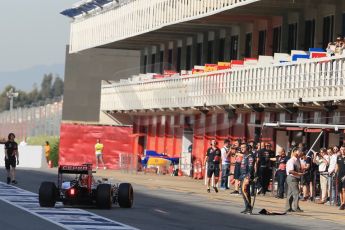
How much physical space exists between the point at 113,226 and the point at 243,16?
1208 inches

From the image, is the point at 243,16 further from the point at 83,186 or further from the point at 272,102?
the point at 83,186

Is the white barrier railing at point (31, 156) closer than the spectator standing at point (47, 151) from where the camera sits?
No

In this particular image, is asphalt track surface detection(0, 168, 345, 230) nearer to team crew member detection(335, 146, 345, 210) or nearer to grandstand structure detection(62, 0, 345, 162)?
team crew member detection(335, 146, 345, 210)

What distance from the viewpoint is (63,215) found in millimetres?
24906

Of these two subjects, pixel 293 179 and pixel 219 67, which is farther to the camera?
pixel 219 67

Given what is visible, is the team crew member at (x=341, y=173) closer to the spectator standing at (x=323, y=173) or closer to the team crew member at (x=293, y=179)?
the spectator standing at (x=323, y=173)

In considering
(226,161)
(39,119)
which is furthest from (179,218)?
(39,119)

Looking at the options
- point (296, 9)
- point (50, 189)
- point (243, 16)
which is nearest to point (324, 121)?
point (296, 9)

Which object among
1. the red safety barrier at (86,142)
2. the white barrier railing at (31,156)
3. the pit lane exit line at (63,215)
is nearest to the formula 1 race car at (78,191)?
the pit lane exit line at (63,215)

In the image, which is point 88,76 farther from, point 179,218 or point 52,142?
point 179,218

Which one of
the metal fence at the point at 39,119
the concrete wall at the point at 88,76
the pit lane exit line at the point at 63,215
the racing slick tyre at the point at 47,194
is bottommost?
the pit lane exit line at the point at 63,215

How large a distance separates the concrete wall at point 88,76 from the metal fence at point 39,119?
0.94m

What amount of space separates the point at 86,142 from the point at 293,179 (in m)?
37.8

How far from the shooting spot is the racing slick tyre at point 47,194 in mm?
26703
